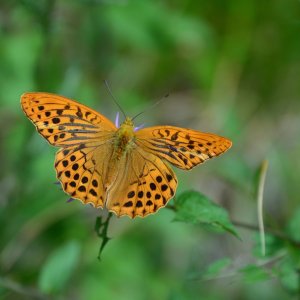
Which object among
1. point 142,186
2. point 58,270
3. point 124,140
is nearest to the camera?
point 142,186

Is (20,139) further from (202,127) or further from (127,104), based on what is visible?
(202,127)

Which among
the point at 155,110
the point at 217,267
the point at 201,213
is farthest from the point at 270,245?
the point at 155,110

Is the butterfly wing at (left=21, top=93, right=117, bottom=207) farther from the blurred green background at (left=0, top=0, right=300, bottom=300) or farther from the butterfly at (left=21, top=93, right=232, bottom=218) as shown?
the blurred green background at (left=0, top=0, right=300, bottom=300)

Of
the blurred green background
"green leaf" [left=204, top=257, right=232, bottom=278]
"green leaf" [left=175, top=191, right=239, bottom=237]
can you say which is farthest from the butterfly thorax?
the blurred green background

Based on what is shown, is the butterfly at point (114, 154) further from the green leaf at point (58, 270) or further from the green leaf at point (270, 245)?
the green leaf at point (58, 270)

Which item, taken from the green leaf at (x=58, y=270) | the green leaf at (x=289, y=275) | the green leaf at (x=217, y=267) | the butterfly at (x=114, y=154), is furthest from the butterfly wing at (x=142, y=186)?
the green leaf at (x=58, y=270)

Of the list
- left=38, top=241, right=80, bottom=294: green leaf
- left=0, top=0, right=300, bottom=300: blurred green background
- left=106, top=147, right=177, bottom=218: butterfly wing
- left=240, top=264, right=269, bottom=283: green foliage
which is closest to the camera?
left=106, top=147, right=177, bottom=218: butterfly wing

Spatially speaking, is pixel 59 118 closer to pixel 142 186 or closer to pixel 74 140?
pixel 74 140
